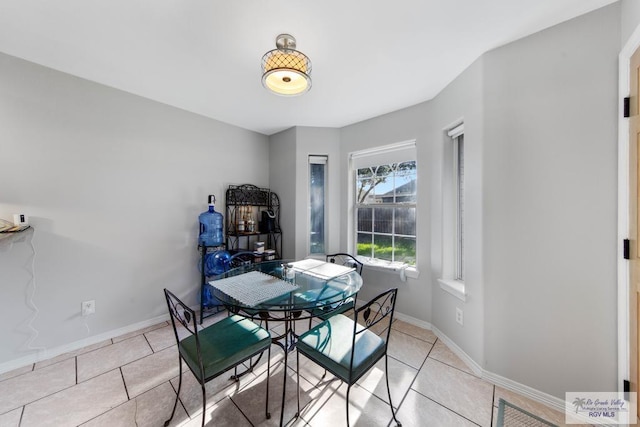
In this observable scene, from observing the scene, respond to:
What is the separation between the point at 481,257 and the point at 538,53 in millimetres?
1470

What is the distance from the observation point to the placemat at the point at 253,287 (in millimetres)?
1432

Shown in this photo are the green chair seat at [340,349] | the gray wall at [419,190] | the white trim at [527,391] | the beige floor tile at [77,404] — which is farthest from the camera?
the gray wall at [419,190]

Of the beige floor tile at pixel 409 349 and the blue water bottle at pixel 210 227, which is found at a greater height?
the blue water bottle at pixel 210 227

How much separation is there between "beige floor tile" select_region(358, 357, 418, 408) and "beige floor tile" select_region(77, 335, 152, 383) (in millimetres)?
1959

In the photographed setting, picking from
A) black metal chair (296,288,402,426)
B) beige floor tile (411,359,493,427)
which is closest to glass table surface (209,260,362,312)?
black metal chair (296,288,402,426)

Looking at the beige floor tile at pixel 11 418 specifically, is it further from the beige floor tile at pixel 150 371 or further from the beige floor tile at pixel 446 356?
the beige floor tile at pixel 446 356

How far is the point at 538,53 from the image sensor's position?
61.6 inches

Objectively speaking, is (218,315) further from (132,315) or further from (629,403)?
(629,403)

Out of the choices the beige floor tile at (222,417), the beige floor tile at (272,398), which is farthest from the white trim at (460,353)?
the beige floor tile at (222,417)

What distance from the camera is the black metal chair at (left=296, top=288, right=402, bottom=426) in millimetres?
1283

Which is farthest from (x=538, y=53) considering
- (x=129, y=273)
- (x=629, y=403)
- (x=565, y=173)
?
(x=129, y=273)

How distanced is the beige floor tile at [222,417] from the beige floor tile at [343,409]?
400mm

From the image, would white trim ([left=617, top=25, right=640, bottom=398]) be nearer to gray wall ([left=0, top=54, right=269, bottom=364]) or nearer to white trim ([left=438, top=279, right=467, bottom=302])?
white trim ([left=438, top=279, right=467, bottom=302])

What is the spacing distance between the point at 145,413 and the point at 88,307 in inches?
52.9
